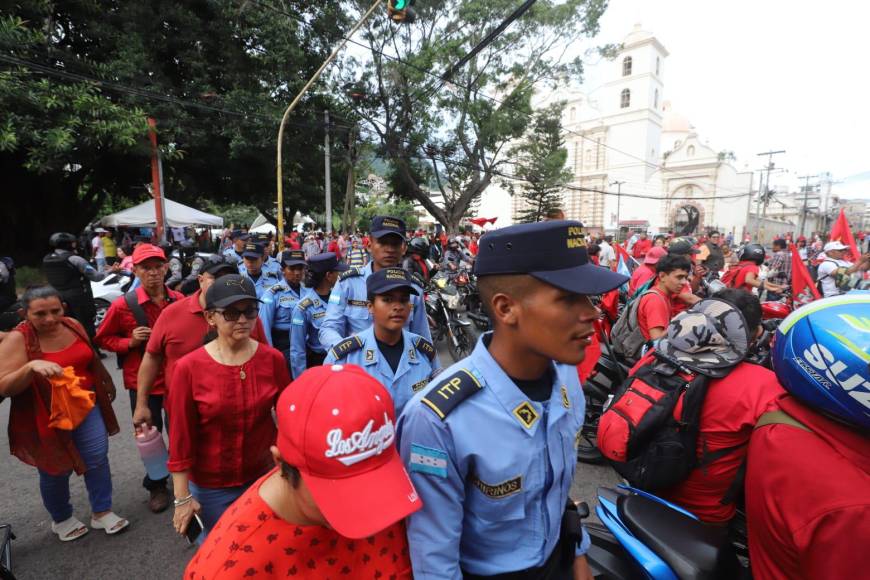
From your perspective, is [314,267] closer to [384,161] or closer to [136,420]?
[136,420]

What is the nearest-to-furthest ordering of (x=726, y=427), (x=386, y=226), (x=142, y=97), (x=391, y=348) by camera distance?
(x=726, y=427), (x=391, y=348), (x=386, y=226), (x=142, y=97)

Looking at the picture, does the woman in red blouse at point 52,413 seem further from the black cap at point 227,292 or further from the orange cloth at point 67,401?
the black cap at point 227,292

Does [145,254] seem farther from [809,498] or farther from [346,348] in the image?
[809,498]

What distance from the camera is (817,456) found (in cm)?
113

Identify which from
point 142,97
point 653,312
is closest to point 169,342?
point 653,312

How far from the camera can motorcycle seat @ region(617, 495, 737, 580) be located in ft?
4.88

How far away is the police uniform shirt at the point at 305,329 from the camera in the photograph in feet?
12.0

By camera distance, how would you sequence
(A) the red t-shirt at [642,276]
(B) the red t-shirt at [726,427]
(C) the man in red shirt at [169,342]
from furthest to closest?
(A) the red t-shirt at [642,276] < (C) the man in red shirt at [169,342] < (B) the red t-shirt at [726,427]

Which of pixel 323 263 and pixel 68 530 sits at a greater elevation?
pixel 323 263

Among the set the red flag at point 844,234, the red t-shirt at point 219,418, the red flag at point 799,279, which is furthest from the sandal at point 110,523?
the red flag at point 844,234

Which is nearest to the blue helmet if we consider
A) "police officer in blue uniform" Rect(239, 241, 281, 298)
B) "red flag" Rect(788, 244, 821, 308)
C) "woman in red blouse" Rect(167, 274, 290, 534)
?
"woman in red blouse" Rect(167, 274, 290, 534)

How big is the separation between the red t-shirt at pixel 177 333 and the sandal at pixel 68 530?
1230 mm

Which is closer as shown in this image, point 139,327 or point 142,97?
point 139,327

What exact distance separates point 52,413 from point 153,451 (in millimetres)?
586
